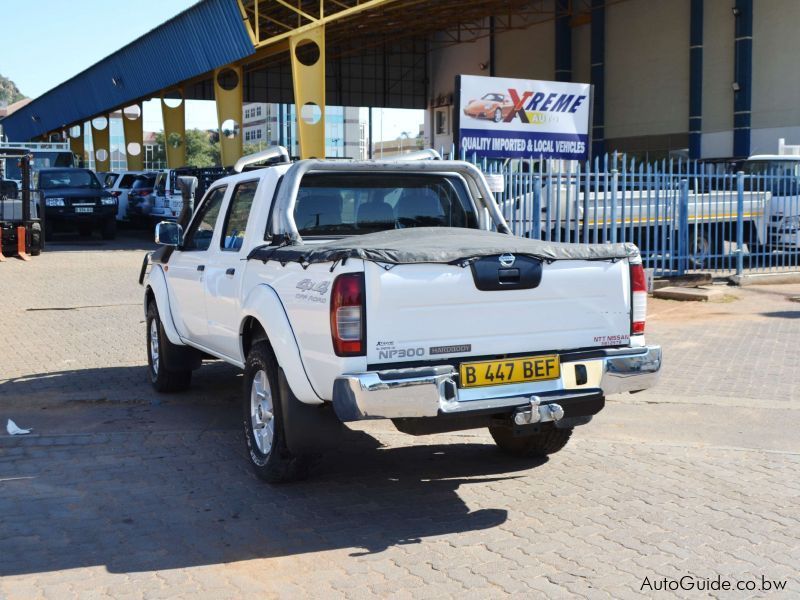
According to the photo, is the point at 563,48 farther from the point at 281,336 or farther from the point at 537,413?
the point at 537,413

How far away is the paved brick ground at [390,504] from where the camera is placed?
431 cm

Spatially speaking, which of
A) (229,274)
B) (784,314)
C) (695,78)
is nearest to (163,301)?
(229,274)

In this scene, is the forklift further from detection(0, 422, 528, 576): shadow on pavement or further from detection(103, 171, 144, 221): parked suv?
detection(0, 422, 528, 576): shadow on pavement

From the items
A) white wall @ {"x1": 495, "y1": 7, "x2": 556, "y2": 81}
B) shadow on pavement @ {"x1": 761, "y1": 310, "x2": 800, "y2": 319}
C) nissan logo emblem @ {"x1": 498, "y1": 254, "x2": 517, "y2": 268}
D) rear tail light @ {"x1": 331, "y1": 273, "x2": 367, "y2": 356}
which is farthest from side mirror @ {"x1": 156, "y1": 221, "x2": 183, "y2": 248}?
white wall @ {"x1": 495, "y1": 7, "x2": 556, "y2": 81}

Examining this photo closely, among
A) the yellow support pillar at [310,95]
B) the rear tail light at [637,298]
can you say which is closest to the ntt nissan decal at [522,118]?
the rear tail light at [637,298]

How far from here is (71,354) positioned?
10156mm

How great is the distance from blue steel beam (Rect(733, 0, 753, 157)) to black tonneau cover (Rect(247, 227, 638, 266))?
30.1 meters

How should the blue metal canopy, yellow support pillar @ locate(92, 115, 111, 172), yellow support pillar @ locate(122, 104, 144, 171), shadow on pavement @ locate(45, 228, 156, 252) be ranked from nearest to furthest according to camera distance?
shadow on pavement @ locate(45, 228, 156, 252)
the blue metal canopy
yellow support pillar @ locate(122, 104, 144, 171)
yellow support pillar @ locate(92, 115, 111, 172)

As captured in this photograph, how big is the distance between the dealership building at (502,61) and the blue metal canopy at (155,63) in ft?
0.25

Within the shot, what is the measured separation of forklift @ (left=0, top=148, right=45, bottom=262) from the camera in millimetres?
21016

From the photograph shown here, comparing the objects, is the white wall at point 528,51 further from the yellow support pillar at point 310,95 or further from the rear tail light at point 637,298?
the rear tail light at point 637,298

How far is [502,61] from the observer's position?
45719 mm

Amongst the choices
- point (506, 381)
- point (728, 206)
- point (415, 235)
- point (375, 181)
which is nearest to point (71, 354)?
point (375, 181)

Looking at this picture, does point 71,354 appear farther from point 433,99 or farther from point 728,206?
point 433,99
